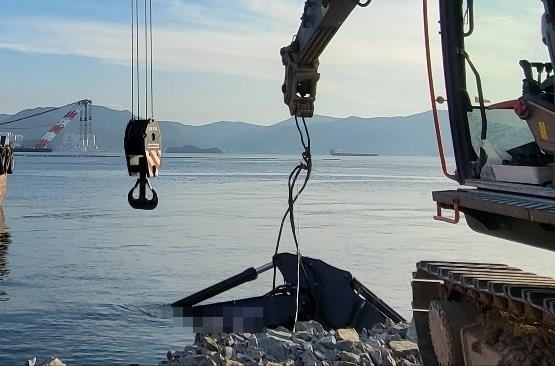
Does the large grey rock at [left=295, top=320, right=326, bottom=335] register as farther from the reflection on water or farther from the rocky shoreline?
the reflection on water

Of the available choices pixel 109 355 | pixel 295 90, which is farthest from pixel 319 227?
pixel 295 90

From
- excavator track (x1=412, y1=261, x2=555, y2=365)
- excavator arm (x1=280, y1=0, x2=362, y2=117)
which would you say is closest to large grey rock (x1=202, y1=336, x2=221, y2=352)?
excavator arm (x1=280, y1=0, x2=362, y2=117)

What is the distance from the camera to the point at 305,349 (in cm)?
952

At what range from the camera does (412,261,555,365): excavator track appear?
4.28 meters

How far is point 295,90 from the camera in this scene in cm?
855

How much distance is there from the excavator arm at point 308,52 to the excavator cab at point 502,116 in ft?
6.22

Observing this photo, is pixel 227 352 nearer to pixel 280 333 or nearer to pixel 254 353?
pixel 254 353

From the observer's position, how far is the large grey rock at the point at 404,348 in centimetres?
962

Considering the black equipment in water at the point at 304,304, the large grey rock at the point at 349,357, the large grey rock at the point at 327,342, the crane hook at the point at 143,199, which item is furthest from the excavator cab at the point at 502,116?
the black equipment in water at the point at 304,304

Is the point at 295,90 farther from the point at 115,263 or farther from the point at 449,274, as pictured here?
the point at 115,263

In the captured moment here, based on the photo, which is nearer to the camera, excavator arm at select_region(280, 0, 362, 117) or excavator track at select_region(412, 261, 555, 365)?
excavator track at select_region(412, 261, 555, 365)

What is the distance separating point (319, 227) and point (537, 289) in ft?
78.8

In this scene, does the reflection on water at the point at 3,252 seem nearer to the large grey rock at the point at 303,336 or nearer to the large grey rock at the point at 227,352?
the large grey rock at the point at 227,352

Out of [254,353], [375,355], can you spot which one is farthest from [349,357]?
[254,353]
